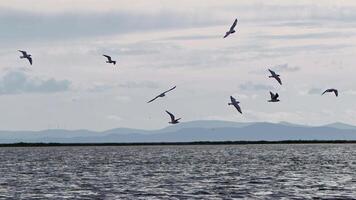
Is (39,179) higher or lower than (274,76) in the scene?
lower

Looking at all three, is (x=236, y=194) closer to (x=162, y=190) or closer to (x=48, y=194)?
(x=162, y=190)

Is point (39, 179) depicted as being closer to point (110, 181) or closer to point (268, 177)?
point (110, 181)

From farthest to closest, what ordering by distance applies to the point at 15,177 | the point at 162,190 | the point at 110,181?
1. the point at 15,177
2. the point at 110,181
3. the point at 162,190

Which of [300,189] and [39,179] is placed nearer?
[300,189]

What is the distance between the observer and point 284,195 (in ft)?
227

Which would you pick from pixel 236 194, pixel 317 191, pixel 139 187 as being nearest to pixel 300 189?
pixel 317 191

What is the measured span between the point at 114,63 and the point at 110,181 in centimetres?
2111

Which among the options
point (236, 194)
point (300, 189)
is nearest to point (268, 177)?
point (300, 189)

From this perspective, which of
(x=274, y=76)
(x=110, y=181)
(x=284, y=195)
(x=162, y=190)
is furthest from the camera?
(x=110, y=181)

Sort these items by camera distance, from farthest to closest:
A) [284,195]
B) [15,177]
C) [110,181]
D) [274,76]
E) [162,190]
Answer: [15,177], [110,181], [162,190], [284,195], [274,76]

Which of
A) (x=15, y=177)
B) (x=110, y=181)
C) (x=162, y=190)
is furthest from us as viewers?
(x=15, y=177)

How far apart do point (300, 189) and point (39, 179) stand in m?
31.2

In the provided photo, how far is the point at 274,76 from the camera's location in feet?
198

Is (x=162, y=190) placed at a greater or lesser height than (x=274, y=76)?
lesser
